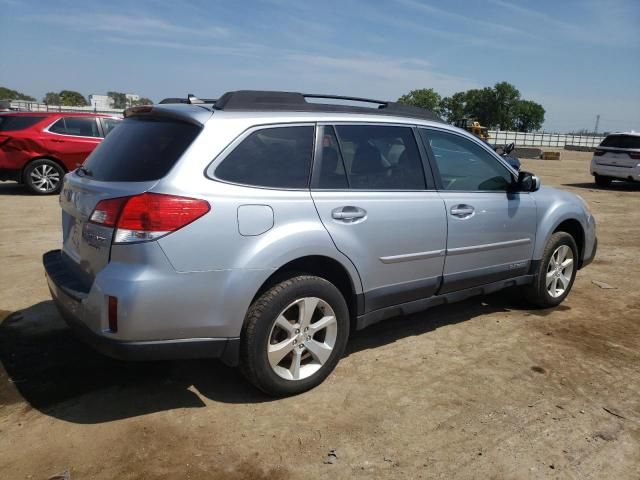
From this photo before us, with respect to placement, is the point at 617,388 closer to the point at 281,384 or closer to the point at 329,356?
the point at 329,356

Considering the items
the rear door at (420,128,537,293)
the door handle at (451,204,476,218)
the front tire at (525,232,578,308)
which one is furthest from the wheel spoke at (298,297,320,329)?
the front tire at (525,232,578,308)

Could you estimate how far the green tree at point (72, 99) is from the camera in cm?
9656

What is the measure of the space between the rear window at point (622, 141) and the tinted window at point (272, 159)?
14.7 m

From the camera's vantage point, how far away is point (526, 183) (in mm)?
4613

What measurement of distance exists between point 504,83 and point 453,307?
366 ft

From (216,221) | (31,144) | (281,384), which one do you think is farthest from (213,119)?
(31,144)

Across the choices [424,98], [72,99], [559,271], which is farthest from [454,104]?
[559,271]

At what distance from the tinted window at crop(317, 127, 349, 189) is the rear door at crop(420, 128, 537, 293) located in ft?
2.87

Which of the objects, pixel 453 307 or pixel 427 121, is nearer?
pixel 427 121

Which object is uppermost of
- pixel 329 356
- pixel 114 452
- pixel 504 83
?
pixel 504 83

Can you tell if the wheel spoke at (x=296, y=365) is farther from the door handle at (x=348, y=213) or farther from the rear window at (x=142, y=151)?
the rear window at (x=142, y=151)

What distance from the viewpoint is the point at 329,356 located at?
11.4 feet

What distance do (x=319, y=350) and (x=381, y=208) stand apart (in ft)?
3.29

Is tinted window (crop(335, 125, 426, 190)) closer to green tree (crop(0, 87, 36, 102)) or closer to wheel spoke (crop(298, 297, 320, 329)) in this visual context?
wheel spoke (crop(298, 297, 320, 329))
